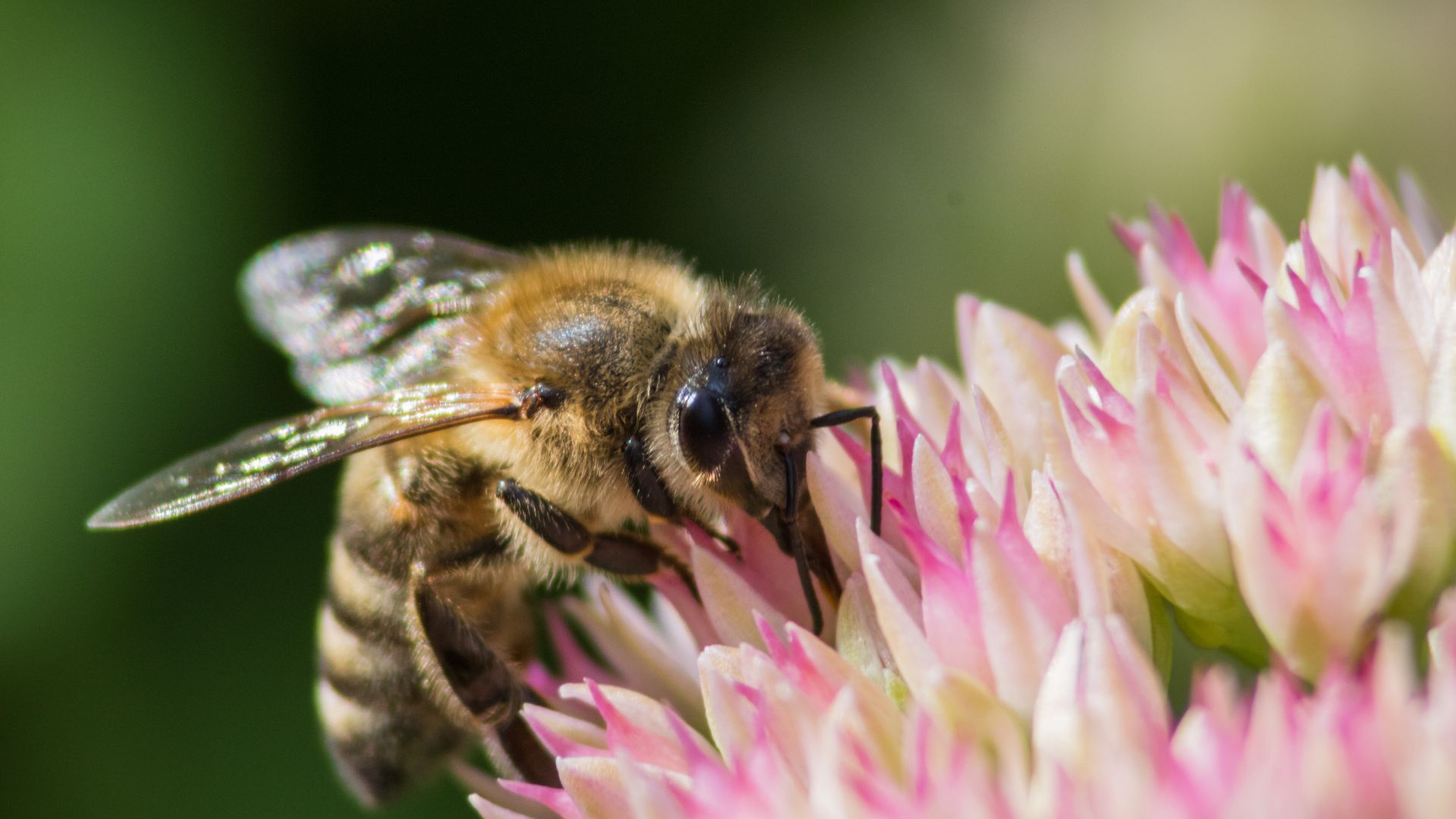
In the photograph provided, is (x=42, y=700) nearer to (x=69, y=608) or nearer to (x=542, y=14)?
(x=69, y=608)

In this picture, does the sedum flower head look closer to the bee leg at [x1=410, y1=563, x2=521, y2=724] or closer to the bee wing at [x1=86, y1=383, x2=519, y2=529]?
the bee leg at [x1=410, y1=563, x2=521, y2=724]

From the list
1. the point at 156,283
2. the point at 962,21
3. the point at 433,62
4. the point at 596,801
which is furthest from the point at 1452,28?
the point at 596,801

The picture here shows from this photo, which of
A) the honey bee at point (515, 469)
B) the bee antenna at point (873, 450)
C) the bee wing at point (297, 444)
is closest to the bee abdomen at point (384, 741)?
the honey bee at point (515, 469)

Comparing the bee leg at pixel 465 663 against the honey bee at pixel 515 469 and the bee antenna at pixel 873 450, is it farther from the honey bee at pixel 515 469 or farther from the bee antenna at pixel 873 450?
the bee antenna at pixel 873 450

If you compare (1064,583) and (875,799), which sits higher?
(1064,583)

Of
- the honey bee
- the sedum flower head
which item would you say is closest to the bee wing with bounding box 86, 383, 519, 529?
the honey bee
